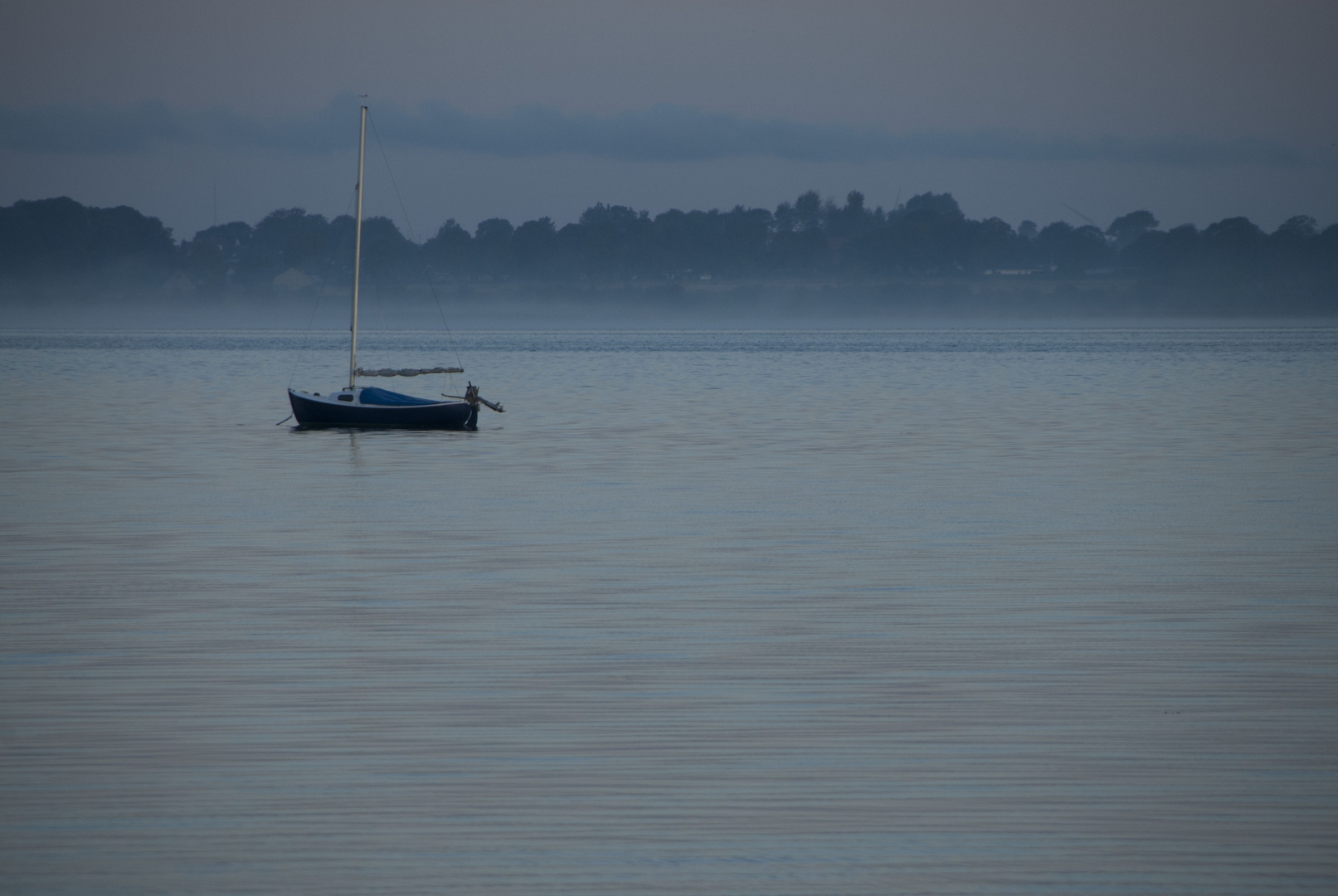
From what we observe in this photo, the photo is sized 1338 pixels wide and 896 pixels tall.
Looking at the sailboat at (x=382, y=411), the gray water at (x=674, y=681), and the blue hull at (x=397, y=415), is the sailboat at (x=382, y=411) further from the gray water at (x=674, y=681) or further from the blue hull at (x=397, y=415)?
the gray water at (x=674, y=681)

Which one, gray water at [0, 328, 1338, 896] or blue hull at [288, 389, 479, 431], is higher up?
gray water at [0, 328, 1338, 896]

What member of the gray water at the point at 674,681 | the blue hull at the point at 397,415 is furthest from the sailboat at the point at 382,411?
the gray water at the point at 674,681

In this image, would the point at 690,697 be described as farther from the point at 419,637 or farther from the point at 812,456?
the point at 812,456

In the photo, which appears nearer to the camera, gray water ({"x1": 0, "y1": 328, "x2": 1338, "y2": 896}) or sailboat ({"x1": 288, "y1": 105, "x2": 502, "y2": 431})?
gray water ({"x1": 0, "y1": 328, "x2": 1338, "y2": 896})

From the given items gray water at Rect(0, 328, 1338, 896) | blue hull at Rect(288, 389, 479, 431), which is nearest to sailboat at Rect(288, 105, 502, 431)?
blue hull at Rect(288, 389, 479, 431)

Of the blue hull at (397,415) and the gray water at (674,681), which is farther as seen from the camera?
the blue hull at (397,415)

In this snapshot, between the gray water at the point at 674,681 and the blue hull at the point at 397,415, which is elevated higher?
the gray water at the point at 674,681

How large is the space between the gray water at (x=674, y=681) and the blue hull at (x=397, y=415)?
1225cm

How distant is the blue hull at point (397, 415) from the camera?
43.2 metres

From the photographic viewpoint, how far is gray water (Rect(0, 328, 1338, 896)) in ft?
26.6

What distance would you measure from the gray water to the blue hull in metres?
12.2

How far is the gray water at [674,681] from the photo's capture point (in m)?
8.12

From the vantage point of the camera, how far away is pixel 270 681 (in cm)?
1194

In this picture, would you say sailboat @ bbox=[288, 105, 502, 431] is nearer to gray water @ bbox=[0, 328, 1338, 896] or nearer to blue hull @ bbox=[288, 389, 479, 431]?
blue hull @ bbox=[288, 389, 479, 431]
